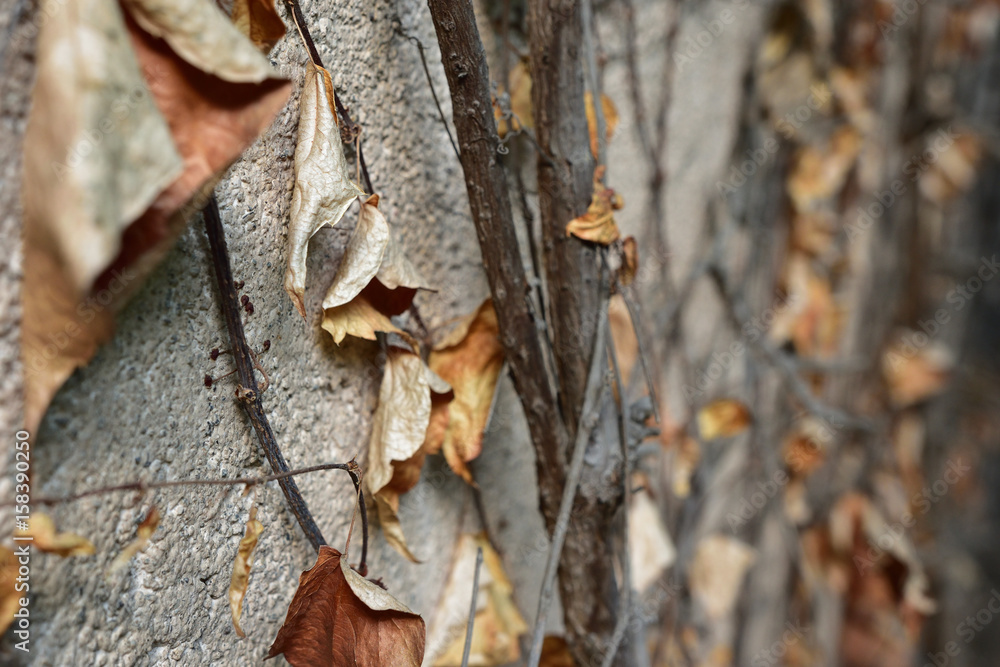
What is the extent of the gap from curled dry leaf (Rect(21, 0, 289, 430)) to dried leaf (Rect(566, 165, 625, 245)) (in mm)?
273

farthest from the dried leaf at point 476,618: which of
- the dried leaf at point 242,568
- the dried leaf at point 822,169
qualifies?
the dried leaf at point 822,169

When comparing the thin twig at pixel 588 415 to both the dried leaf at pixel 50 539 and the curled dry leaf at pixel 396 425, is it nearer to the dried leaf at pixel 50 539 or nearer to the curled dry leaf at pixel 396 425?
the curled dry leaf at pixel 396 425

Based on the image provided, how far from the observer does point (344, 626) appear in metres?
0.40

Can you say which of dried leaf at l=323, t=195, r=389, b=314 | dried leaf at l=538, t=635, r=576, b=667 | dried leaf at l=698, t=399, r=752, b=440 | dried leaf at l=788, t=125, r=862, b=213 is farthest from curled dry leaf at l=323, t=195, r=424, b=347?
dried leaf at l=788, t=125, r=862, b=213

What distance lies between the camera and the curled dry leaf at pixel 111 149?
0.25 metres

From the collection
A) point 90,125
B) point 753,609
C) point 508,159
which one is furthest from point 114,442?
point 753,609

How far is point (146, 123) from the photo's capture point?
0.86 feet

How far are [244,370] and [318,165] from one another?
0.44 feet

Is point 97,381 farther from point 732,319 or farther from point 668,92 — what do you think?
point 732,319

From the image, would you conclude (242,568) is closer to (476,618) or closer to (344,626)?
(344,626)

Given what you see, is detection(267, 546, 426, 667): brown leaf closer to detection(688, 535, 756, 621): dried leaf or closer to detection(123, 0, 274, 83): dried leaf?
detection(123, 0, 274, 83): dried leaf


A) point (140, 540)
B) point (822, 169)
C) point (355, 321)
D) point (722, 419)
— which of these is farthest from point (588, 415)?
point (822, 169)

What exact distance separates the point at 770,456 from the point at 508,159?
809 mm

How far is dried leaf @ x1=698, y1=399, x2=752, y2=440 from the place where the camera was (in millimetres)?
986
